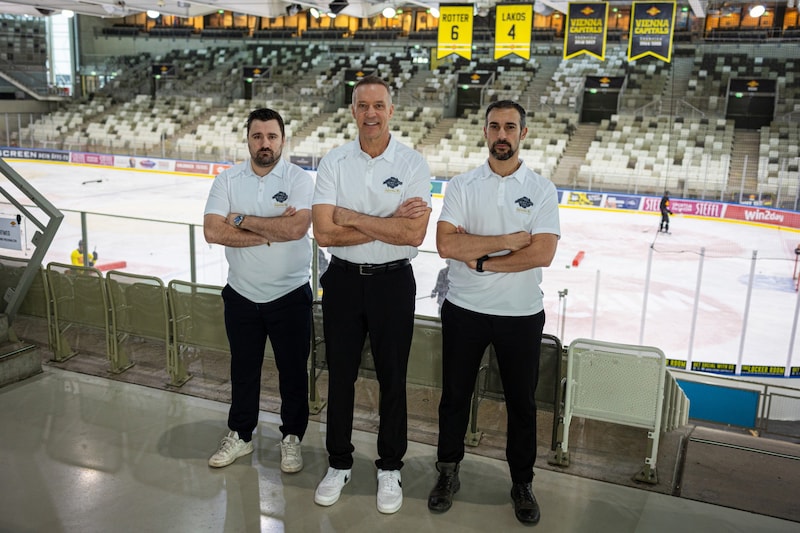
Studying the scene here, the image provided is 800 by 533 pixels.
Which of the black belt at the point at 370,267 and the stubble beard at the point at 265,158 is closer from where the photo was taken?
the black belt at the point at 370,267

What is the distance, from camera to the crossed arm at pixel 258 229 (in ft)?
12.5

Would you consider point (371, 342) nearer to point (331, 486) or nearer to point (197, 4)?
point (331, 486)

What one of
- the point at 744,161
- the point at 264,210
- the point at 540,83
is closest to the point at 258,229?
the point at 264,210

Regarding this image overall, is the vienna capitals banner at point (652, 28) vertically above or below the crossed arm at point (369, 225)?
above

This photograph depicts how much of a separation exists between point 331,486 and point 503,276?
134 cm

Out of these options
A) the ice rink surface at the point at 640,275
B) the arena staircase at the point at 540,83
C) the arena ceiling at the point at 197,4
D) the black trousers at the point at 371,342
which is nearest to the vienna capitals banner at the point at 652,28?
the ice rink surface at the point at 640,275

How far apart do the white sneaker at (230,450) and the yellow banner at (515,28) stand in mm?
14140

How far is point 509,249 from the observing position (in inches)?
138

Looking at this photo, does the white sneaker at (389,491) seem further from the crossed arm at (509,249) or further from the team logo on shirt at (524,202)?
the team logo on shirt at (524,202)

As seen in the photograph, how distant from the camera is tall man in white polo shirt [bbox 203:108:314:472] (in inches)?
153

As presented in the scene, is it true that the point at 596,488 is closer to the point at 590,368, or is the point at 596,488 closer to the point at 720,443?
the point at 590,368

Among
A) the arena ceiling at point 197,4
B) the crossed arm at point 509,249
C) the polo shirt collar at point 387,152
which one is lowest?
the crossed arm at point 509,249

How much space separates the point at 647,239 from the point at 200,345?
45.5 ft

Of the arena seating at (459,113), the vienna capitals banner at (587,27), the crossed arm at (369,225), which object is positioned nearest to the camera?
the crossed arm at (369,225)
